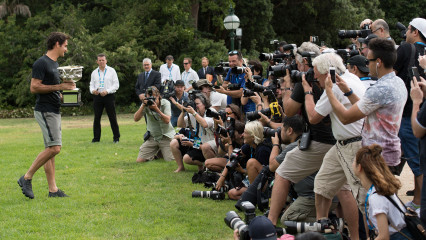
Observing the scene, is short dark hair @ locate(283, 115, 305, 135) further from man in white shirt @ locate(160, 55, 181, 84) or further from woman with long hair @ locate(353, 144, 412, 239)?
man in white shirt @ locate(160, 55, 181, 84)

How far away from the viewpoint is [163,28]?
29.8 m

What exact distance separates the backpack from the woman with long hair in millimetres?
24

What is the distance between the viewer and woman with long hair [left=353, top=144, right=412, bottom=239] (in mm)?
3926

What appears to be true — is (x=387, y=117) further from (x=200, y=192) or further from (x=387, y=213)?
(x=200, y=192)

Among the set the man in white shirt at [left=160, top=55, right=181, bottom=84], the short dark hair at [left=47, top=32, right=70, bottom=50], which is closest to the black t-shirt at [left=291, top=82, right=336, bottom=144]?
the short dark hair at [left=47, top=32, right=70, bottom=50]

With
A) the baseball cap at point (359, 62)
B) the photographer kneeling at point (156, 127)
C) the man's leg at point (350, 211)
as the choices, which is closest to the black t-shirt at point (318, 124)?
Result: the man's leg at point (350, 211)

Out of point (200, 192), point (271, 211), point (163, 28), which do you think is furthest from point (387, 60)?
point (163, 28)

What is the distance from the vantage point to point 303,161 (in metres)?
5.54

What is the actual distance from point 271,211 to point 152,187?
11.1 ft

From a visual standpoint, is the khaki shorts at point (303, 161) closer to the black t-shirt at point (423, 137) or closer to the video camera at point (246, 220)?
the black t-shirt at point (423, 137)

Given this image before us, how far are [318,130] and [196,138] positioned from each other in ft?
14.1

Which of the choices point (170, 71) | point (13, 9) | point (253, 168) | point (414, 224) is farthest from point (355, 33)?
point (13, 9)

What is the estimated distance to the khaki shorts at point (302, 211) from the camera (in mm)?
5855

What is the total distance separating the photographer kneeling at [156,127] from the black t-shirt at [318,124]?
537 centimetres
